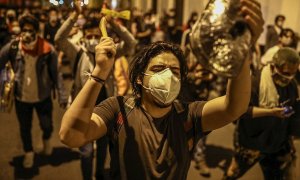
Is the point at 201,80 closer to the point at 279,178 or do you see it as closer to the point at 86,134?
the point at 279,178

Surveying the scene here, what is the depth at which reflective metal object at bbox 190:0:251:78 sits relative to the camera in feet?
5.16

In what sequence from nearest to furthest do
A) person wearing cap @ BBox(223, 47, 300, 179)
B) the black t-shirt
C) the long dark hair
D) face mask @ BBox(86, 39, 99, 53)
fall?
the black t-shirt < the long dark hair < person wearing cap @ BBox(223, 47, 300, 179) < face mask @ BBox(86, 39, 99, 53)

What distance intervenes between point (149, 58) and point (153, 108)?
30 cm

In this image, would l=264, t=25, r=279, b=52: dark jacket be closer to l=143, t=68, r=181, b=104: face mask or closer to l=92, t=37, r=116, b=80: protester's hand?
l=143, t=68, r=181, b=104: face mask

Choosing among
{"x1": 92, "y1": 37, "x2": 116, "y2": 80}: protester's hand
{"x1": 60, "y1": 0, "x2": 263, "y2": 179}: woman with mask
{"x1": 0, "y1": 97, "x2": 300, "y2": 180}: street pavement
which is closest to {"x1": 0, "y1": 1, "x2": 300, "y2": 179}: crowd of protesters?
{"x1": 0, "y1": 97, "x2": 300, "y2": 180}: street pavement

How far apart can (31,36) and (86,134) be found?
3058mm

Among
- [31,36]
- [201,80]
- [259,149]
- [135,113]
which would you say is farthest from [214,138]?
[135,113]

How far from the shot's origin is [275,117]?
12.0 ft

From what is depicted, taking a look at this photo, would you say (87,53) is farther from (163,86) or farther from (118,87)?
(163,86)

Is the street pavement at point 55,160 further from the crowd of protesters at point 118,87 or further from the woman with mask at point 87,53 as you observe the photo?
the woman with mask at point 87,53

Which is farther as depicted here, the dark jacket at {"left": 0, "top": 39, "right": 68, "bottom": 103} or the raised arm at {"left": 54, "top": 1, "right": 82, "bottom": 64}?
the dark jacket at {"left": 0, "top": 39, "right": 68, "bottom": 103}

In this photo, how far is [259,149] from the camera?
12.3 ft

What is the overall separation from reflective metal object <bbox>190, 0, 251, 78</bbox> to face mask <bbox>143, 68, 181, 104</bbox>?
0.56 m

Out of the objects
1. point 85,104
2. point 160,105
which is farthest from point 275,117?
point 85,104
